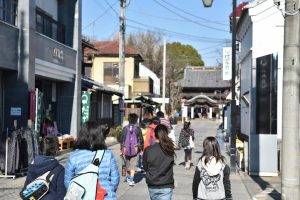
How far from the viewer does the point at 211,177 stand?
222 inches

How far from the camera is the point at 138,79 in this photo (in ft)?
164

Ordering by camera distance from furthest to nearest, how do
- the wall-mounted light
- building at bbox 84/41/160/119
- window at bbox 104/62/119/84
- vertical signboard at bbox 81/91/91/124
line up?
window at bbox 104/62/119/84, building at bbox 84/41/160/119, vertical signboard at bbox 81/91/91/124, the wall-mounted light

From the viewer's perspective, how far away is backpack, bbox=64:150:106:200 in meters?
4.70

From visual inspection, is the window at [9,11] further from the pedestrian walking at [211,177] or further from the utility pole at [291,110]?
the pedestrian walking at [211,177]

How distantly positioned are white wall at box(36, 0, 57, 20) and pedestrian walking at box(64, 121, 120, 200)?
14.6 metres

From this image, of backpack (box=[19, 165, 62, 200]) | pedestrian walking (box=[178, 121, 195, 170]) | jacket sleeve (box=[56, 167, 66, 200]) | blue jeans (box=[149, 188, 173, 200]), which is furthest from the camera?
pedestrian walking (box=[178, 121, 195, 170])

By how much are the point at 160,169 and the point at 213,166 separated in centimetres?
90

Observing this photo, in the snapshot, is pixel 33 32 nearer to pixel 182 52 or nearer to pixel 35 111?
pixel 35 111

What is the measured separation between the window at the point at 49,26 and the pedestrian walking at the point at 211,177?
14138 mm

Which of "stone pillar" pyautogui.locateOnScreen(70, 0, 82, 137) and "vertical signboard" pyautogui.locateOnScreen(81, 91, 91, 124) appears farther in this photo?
"vertical signboard" pyautogui.locateOnScreen(81, 91, 91, 124)

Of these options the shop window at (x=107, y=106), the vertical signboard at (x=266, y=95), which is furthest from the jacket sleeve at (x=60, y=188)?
the shop window at (x=107, y=106)

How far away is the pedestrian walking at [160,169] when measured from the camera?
631 cm

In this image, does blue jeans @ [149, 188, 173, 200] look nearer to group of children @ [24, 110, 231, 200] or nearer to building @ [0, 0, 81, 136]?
group of children @ [24, 110, 231, 200]

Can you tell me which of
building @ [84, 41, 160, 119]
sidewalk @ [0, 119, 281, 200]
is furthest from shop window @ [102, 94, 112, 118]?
sidewalk @ [0, 119, 281, 200]
